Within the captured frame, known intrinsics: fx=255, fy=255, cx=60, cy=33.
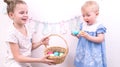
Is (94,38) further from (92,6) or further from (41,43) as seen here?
(41,43)

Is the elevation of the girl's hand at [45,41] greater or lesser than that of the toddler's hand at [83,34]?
lesser

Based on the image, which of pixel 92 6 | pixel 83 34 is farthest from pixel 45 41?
pixel 92 6

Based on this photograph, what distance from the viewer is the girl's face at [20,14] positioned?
4.68ft

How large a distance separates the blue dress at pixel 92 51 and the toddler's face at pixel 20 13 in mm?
365

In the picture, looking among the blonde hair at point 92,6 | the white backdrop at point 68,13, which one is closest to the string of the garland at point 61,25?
the white backdrop at point 68,13

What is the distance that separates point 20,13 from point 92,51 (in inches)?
18.5

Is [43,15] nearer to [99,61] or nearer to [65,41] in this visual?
[65,41]

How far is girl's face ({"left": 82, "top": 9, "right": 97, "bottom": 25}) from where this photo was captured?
1.45 meters

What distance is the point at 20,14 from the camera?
4.71ft

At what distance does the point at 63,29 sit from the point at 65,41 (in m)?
0.10

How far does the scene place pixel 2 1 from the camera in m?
1.58

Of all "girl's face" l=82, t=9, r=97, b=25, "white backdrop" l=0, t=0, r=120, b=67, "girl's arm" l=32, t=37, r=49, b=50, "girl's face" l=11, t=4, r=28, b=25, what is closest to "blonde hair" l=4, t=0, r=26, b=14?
"girl's face" l=11, t=4, r=28, b=25

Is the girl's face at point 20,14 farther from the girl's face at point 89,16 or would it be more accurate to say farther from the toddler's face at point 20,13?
the girl's face at point 89,16

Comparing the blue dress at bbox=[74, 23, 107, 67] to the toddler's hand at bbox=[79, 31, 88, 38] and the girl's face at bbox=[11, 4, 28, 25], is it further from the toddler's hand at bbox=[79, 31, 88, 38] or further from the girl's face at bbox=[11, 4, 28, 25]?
the girl's face at bbox=[11, 4, 28, 25]
